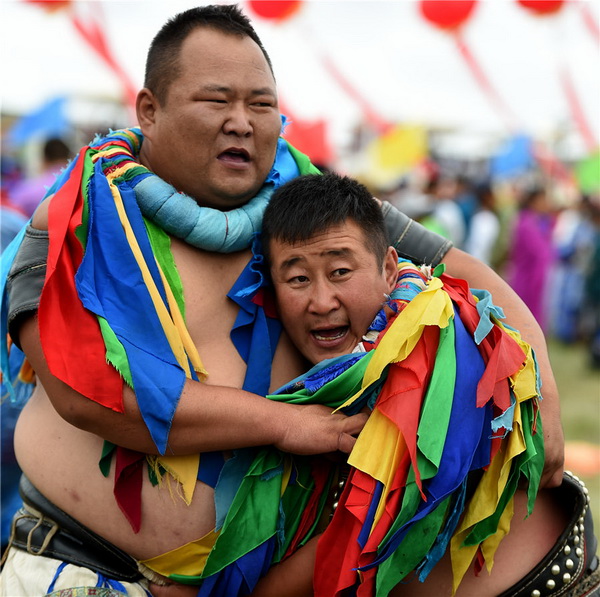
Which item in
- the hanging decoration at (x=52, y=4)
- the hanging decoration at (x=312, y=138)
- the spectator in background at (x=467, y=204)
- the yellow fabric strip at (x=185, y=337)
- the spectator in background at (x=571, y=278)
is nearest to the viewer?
the yellow fabric strip at (x=185, y=337)

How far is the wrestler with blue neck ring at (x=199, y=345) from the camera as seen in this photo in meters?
1.95

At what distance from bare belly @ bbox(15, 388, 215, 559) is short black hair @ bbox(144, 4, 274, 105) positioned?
3.33 feet

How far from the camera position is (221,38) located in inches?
88.5

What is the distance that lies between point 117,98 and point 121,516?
17.0 metres

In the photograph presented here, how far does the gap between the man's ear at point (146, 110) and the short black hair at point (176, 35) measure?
0.02 m

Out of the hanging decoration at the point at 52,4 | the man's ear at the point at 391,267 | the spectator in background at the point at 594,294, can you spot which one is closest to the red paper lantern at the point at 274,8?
the hanging decoration at the point at 52,4

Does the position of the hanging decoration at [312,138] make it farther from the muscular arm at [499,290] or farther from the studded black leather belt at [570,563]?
the studded black leather belt at [570,563]

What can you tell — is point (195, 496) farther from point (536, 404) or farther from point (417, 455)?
point (536, 404)

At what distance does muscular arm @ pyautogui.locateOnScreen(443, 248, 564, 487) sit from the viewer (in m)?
2.10

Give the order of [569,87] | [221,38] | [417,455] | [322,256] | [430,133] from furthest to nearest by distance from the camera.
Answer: [430,133]
[569,87]
[221,38]
[322,256]
[417,455]

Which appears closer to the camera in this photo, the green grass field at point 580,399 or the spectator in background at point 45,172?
the green grass field at point 580,399

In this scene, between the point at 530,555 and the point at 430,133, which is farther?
the point at 430,133

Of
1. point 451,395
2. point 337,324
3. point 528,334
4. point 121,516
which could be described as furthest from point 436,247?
point 121,516

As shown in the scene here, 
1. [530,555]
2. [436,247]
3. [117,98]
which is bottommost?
[530,555]
